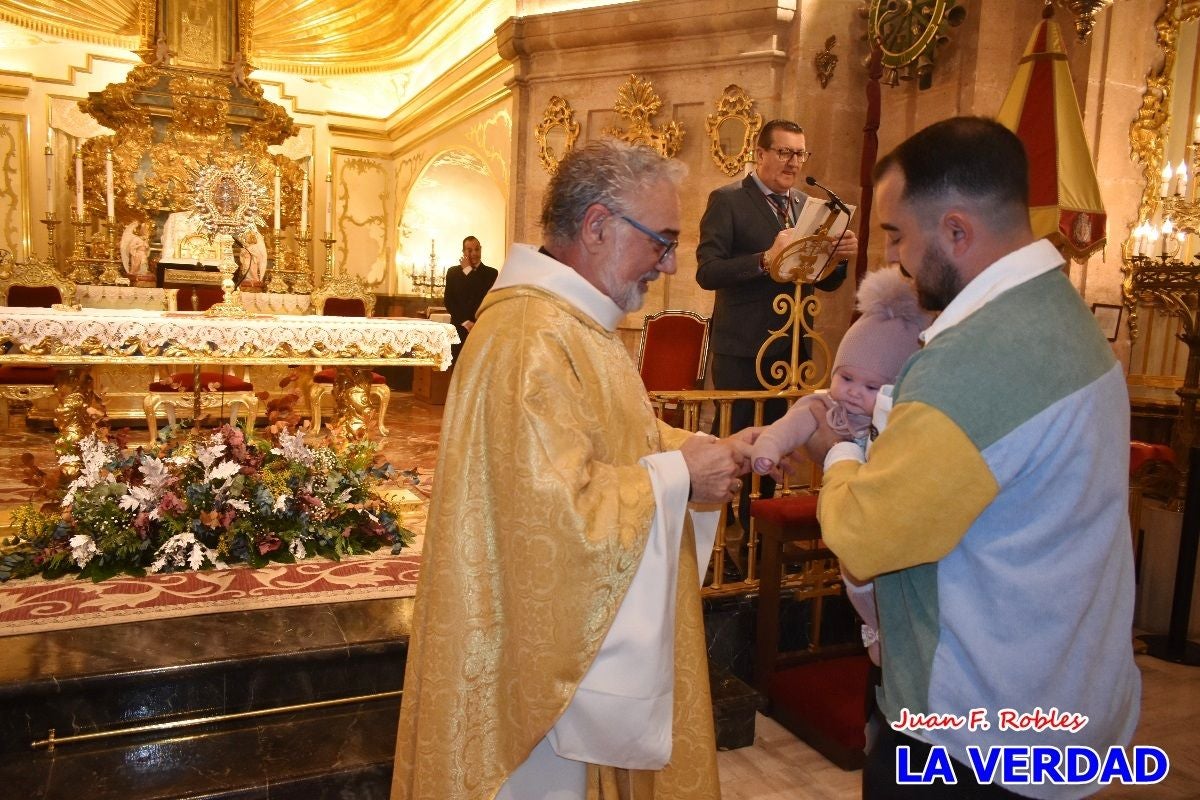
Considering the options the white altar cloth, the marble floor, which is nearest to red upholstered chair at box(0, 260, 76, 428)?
the white altar cloth

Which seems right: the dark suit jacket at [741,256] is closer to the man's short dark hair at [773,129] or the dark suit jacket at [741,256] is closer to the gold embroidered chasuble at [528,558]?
the man's short dark hair at [773,129]

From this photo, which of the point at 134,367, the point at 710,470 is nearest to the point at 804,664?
the point at 710,470

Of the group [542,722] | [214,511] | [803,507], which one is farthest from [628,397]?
[214,511]

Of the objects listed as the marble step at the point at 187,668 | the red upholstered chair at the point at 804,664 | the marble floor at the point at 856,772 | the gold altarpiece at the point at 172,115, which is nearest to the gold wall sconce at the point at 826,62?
the red upholstered chair at the point at 804,664

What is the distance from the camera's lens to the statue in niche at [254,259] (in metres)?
10.6

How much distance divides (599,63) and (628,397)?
20.7 ft

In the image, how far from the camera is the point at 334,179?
12.6 metres

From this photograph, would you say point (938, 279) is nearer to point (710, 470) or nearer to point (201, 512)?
point (710, 470)

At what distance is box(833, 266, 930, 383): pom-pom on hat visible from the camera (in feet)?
5.56

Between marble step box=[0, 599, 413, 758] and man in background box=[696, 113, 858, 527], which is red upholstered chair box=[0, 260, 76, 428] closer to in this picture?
marble step box=[0, 599, 413, 758]

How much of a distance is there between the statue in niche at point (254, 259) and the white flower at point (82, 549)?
734cm

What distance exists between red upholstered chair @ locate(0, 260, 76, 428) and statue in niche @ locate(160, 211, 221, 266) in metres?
1.42

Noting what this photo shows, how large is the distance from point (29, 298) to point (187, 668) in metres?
7.08

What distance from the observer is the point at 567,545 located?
5.09 ft
